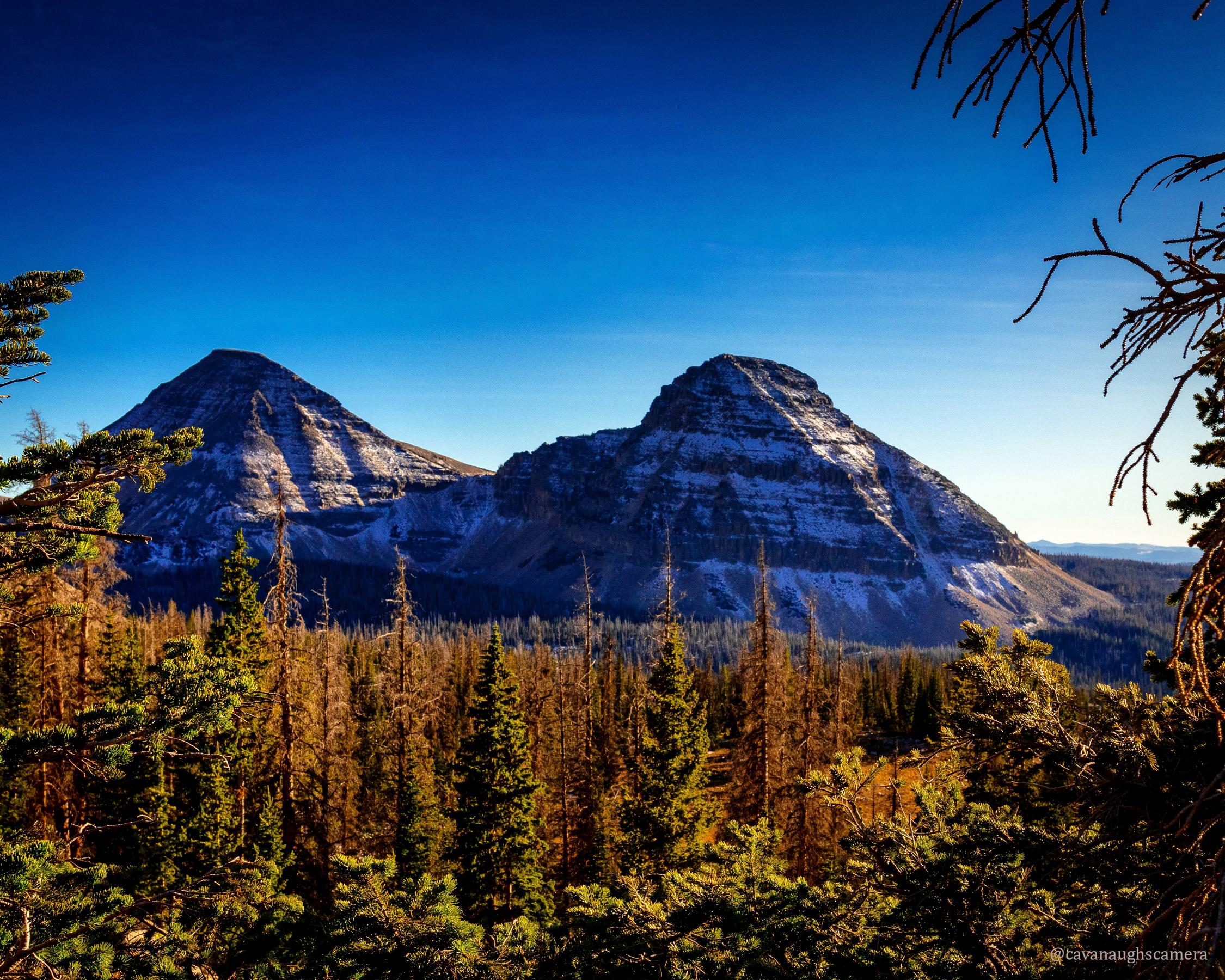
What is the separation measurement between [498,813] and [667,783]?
5141 mm

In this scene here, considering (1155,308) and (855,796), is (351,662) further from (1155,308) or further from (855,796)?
(1155,308)

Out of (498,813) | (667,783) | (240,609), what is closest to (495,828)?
(498,813)

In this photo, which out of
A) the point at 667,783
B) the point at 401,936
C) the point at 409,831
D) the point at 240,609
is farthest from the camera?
the point at 409,831

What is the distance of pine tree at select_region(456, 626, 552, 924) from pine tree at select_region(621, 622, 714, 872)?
3.09m

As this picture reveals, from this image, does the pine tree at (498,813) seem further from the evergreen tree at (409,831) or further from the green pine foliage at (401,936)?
the green pine foliage at (401,936)

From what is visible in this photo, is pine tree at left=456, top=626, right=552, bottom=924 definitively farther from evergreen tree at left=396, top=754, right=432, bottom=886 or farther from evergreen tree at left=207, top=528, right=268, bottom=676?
evergreen tree at left=207, top=528, right=268, bottom=676

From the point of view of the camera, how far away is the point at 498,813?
19547mm

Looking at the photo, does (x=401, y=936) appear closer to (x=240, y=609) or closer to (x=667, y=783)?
(x=667, y=783)

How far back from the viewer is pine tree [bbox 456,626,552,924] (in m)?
19.4

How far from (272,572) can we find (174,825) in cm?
788

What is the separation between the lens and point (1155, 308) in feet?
7.66

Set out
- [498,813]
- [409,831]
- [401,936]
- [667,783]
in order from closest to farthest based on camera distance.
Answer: [401,936]
[498,813]
[667,783]
[409,831]

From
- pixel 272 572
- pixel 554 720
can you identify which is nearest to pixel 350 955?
pixel 272 572

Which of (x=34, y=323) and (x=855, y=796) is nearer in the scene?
(x=855, y=796)
